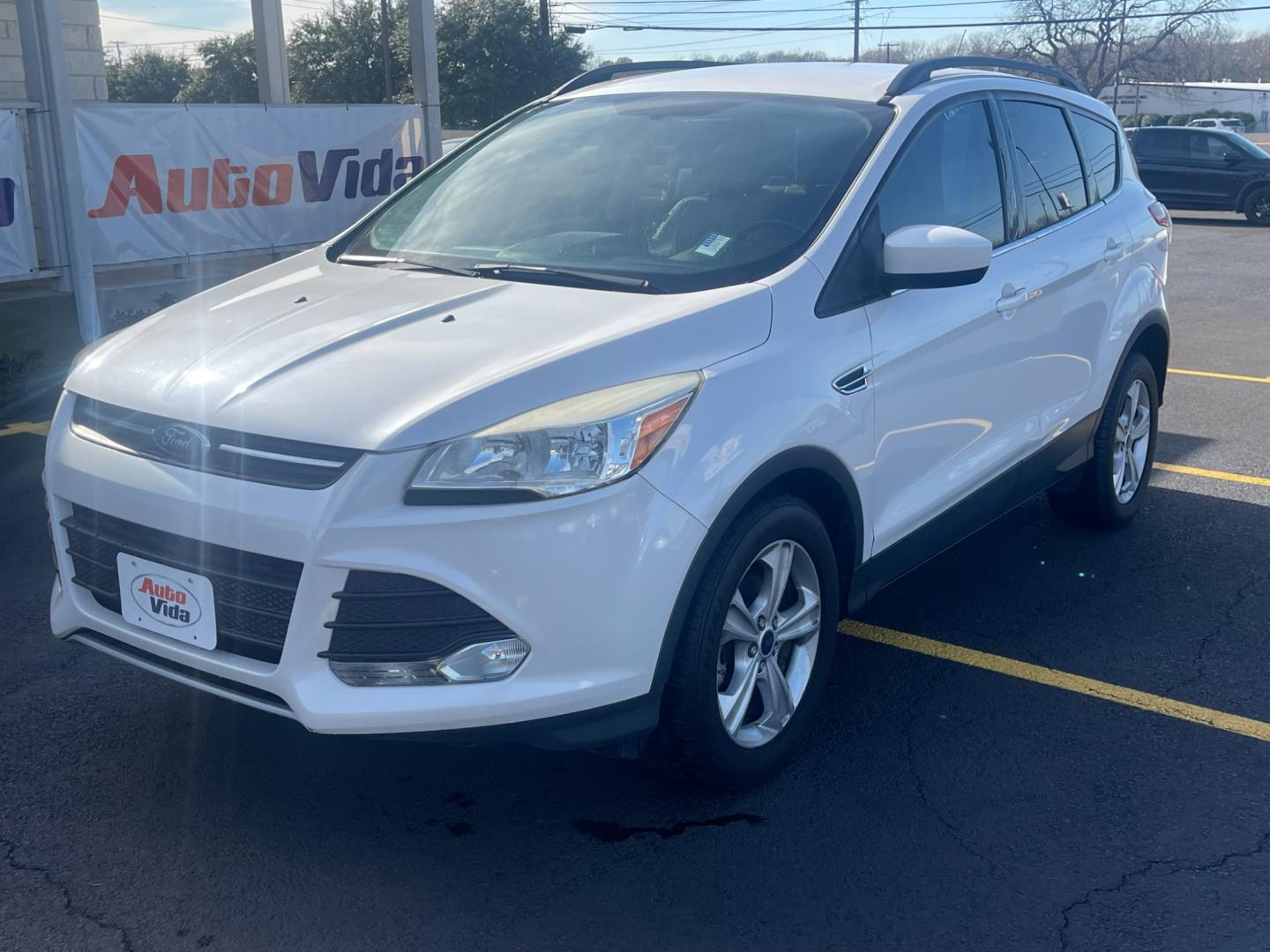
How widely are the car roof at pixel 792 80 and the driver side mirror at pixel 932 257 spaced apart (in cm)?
72

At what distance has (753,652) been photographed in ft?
11.4

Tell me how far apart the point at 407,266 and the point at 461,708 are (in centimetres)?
167

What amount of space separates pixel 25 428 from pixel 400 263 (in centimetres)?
451

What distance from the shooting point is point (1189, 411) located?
8.06 meters

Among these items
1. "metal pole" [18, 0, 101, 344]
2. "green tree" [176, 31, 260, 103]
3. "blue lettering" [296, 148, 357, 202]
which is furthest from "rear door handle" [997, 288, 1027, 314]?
"green tree" [176, 31, 260, 103]

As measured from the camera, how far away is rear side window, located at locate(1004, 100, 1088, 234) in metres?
4.78

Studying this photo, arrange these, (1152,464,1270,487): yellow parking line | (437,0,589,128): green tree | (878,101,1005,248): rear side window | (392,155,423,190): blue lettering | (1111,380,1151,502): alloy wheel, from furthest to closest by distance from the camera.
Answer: (437,0,589,128): green tree < (392,155,423,190): blue lettering < (1152,464,1270,487): yellow parking line < (1111,380,1151,502): alloy wheel < (878,101,1005,248): rear side window

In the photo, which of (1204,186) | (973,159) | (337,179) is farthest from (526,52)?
(973,159)

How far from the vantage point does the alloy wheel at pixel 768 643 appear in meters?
3.42

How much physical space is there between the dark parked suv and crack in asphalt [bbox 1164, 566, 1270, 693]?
19.5 metres

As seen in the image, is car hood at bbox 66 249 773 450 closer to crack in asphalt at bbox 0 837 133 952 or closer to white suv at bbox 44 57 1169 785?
white suv at bbox 44 57 1169 785

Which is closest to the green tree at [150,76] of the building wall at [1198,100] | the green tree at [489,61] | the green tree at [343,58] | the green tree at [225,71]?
the green tree at [225,71]

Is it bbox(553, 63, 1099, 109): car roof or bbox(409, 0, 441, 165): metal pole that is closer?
bbox(553, 63, 1099, 109): car roof

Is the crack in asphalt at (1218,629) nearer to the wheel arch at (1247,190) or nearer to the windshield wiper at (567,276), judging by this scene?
the windshield wiper at (567,276)
